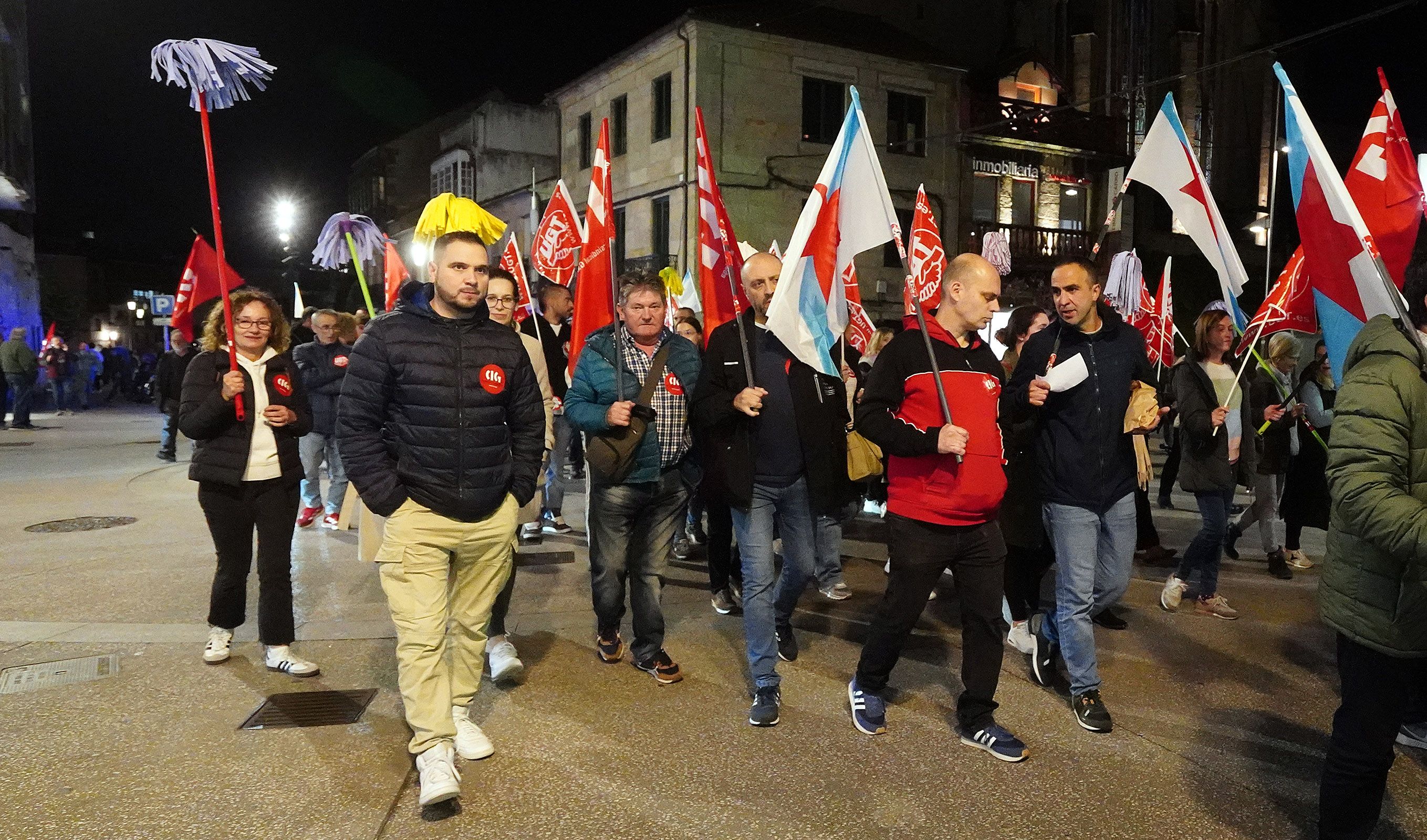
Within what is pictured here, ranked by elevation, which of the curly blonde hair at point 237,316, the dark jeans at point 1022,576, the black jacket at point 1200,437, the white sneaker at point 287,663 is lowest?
the white sneaker at point 287,663

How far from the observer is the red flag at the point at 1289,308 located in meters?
5.89

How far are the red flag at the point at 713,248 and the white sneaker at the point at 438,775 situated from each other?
2571mm

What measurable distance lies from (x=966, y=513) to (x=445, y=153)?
36.1 m

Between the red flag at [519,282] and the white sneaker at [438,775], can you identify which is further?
the red flag at [519,282]

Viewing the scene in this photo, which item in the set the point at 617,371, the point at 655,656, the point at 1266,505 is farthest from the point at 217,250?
the point at 1266,505

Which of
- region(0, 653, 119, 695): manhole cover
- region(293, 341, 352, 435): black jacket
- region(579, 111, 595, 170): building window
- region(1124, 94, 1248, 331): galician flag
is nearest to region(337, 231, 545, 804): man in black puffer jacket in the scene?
region(0, 653, 119, 695): manhole cover

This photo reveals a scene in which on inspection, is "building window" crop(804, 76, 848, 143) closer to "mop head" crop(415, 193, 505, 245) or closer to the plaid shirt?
"mop head" crop(415, 193, 505, 245)

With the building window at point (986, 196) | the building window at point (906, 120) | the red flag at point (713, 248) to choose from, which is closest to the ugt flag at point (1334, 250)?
the red flag at point (713, 248)

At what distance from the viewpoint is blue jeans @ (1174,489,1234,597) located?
6.19 meters

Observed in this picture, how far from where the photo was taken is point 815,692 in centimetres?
474

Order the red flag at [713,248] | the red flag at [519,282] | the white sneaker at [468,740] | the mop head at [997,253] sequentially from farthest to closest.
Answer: the mop head at [997,253]
the red flag at [519,282]
the red flag at [713,248]
the white sneaker at [468,740]

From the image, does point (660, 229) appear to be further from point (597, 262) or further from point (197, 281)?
point (597, 262)

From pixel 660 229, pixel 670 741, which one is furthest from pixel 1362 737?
pixel 660 229

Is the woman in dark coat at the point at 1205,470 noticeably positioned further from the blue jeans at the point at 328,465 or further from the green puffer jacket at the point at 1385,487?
the blue jeans at the point at 328,465
